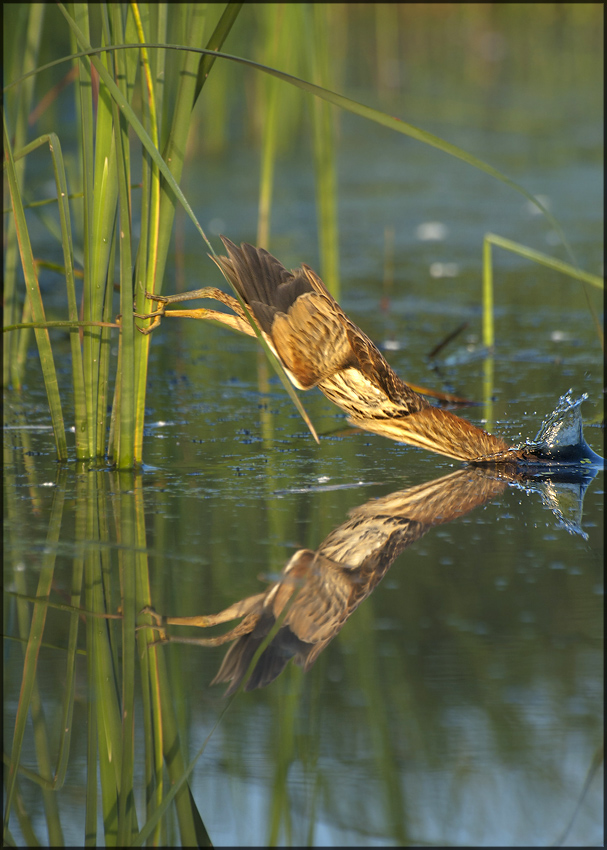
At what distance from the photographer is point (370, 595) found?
225 centimetres

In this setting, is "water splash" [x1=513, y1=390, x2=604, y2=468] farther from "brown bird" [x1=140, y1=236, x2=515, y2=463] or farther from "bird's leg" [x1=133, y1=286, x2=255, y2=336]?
"bird's leg" [x1=133, y1=286, x2=255, y2=336]

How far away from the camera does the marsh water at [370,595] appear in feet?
5.33

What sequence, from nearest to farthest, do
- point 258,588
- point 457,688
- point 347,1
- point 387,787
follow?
point 387,787
point 457,688
point 258,588
point 347,1

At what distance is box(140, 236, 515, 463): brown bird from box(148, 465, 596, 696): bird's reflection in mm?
133

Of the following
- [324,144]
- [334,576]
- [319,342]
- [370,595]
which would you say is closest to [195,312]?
[319,342]

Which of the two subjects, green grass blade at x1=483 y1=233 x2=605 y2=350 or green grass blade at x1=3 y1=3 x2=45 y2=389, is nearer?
green grass blade at x1=483 y1=233 x2=605 y2=350

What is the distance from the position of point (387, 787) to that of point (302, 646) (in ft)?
Answer: 1.50

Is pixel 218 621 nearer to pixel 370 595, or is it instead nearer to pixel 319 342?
pixel 370 595

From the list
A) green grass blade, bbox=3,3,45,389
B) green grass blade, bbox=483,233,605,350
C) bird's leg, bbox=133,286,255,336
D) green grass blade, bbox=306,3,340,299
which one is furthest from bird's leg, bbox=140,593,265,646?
green grass blade, bbox=306,3,340,299

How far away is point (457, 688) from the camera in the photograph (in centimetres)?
186

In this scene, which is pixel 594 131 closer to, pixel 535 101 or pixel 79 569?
pixel 535 101

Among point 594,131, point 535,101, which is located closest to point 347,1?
point 535,101

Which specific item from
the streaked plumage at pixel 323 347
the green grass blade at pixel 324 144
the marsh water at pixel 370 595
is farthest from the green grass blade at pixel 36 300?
the green grass blade at pixel 324 144

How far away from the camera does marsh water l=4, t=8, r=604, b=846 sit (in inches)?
63.9
